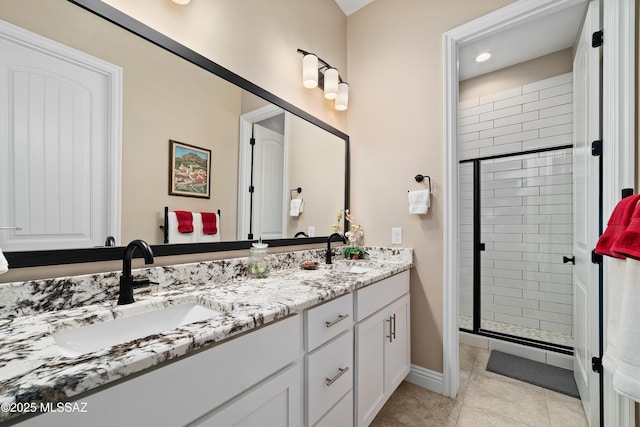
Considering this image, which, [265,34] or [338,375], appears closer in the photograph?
[338,375]

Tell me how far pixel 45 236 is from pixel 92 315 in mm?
321

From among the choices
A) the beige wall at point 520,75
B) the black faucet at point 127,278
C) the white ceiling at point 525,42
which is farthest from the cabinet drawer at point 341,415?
the beige wall at point 520,75

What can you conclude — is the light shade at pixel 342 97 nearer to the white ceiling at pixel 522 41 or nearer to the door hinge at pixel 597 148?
the white ceiling at pixel 522 41

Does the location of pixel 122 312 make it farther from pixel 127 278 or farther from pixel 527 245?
pixel 527 245

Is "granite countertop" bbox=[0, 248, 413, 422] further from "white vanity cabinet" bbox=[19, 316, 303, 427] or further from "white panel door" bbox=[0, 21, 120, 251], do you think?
"white panel door" bbox=[0, 21, 120, 251]

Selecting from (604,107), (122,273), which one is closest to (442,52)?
(604,107)

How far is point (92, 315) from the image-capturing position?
805 mm

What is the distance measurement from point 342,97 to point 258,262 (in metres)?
1.53

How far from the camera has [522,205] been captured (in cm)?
264

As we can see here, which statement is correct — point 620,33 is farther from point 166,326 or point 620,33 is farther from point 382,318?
point 166,326

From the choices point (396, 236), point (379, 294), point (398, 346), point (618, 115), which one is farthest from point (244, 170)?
point (618, 115)

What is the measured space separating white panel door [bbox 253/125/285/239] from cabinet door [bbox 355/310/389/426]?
76 centimetres

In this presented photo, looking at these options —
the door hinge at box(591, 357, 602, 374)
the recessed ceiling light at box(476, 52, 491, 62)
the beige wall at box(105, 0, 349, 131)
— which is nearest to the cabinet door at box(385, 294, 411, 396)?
the door hinge at box(591, 357, 602, 374)

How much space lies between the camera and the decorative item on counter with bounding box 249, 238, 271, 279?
1409mm
